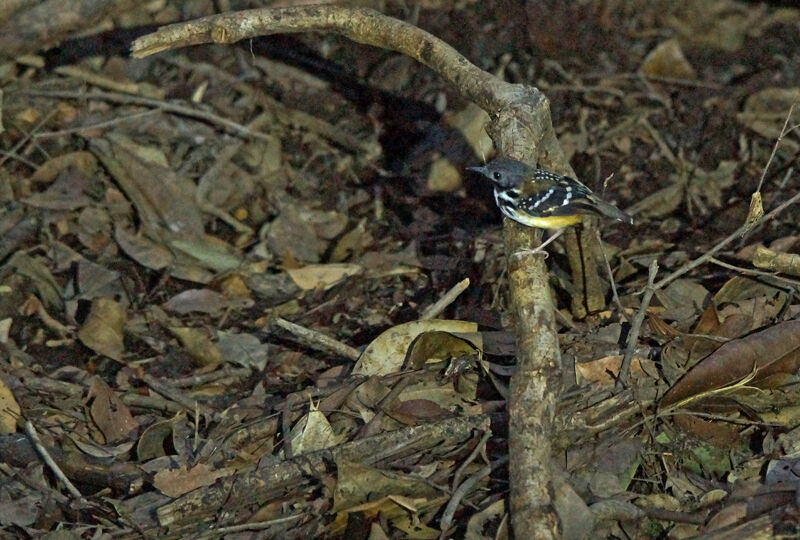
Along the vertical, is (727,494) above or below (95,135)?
below

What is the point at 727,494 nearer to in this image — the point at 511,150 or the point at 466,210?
the point at 511,150

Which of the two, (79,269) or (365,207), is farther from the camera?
(365,207)

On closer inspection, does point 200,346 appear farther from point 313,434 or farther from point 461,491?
A: point 461,491

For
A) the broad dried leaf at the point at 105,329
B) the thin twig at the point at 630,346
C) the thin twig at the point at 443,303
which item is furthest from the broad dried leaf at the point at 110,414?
the thin twig at the point at 630,346

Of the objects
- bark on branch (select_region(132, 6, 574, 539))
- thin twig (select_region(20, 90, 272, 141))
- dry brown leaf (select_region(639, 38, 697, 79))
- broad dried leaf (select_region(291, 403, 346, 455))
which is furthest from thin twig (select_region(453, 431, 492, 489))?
dry brown leaf (select_region(639, 38, 697, 79))

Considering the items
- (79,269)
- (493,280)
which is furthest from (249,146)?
(493,280)

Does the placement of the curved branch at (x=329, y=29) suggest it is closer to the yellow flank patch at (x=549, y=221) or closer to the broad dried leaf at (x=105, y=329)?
the yellow flank patch at (x=549, y=221)

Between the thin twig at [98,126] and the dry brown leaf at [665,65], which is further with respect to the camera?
the dry brown leaf at [665,65]
